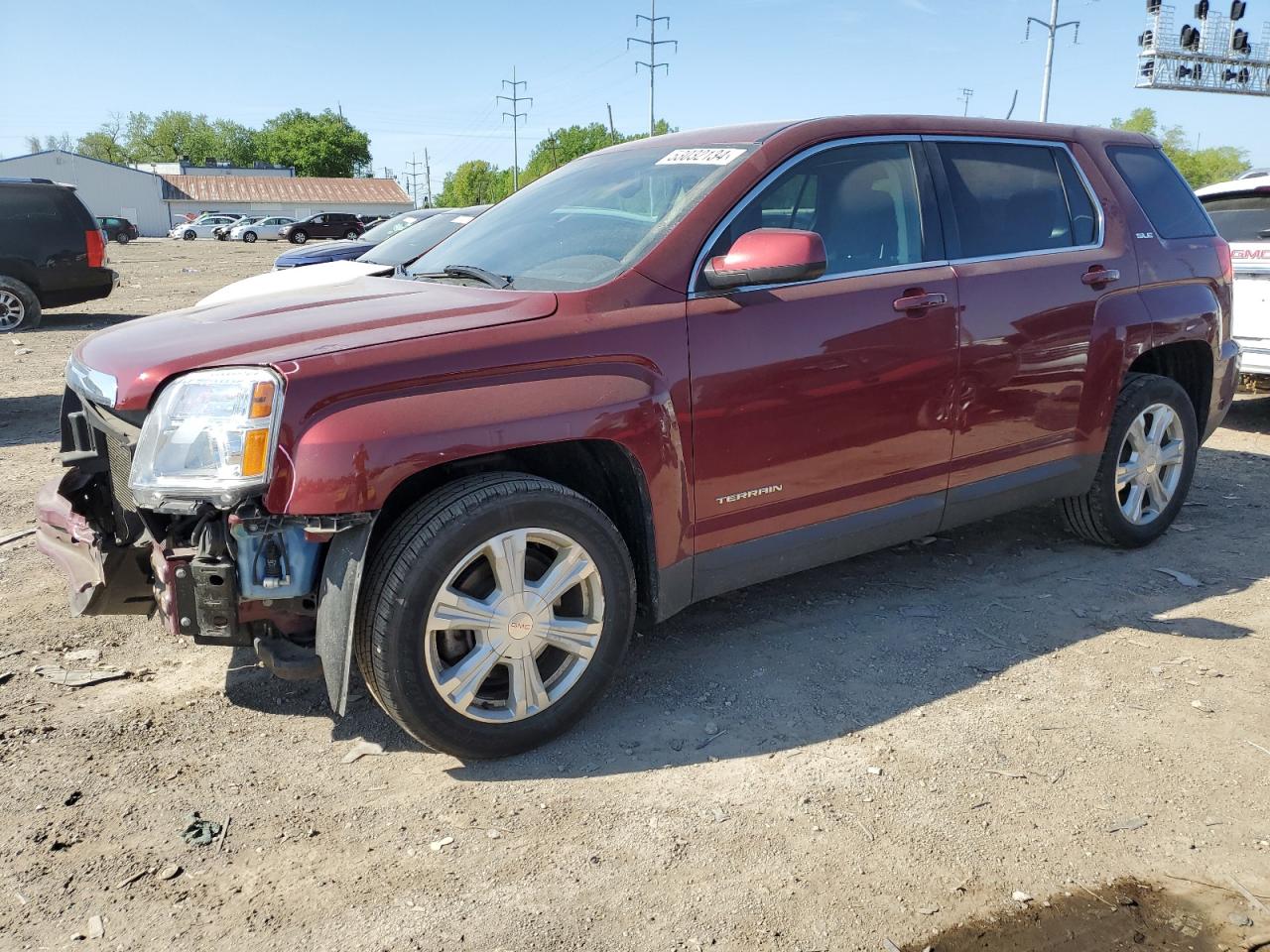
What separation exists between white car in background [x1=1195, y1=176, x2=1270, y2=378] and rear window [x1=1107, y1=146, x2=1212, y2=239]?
2.88m

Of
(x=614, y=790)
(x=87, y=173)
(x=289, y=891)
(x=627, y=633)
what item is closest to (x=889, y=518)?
(x=627, y=633)

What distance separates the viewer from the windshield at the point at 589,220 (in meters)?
3.43

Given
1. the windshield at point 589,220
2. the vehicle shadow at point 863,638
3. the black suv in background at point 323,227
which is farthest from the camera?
the black suv in background at point 323,227

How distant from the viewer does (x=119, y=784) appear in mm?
2961

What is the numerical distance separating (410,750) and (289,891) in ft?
2.35

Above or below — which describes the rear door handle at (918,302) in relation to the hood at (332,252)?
below

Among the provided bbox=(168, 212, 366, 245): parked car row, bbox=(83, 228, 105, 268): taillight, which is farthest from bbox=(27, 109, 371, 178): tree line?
bbox=(83, 228, 105, 268): taillight

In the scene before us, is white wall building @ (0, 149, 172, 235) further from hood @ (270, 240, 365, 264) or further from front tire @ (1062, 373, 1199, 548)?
front tire @ (1062, 373, 1199, 548)

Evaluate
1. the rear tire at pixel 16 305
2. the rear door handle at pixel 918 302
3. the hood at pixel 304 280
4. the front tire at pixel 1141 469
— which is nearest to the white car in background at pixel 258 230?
the rear tire at pixel 16 305

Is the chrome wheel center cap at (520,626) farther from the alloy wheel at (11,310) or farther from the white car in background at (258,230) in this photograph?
the white car in background at (258,230)

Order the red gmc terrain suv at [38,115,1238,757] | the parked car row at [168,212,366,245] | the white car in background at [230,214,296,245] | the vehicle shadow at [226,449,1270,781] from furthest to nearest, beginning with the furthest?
1. the white car in background at [230,214,296,245]
2. the parked car row at [168,212,366,245]
3. the vehicle shadow at [226,449,1270,781]
4. the red gmc terrain suv at [38,115,1238,757]

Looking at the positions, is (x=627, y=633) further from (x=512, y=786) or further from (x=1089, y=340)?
(x=1089, y=340)

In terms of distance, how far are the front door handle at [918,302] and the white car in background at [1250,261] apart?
4.75 m

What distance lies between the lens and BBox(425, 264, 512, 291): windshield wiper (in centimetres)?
349
